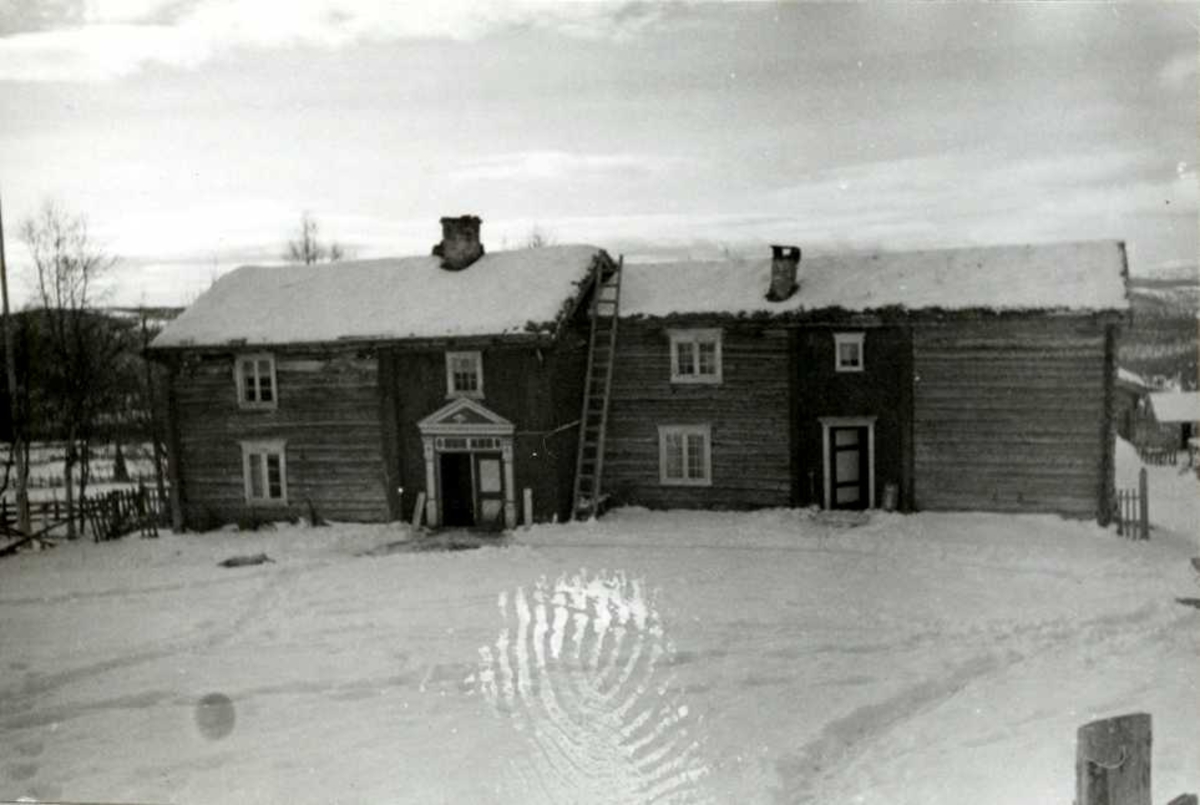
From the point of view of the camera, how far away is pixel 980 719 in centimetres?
892

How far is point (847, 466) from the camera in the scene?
1972 centimetres

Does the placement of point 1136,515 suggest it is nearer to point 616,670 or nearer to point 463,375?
point 616,670

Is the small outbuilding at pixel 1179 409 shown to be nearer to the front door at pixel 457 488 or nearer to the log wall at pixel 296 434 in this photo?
the front door at pixel 457 488

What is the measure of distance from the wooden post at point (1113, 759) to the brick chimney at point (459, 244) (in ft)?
57.2

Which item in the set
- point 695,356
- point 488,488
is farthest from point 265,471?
point 695,356

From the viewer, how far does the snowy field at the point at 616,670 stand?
844 cm

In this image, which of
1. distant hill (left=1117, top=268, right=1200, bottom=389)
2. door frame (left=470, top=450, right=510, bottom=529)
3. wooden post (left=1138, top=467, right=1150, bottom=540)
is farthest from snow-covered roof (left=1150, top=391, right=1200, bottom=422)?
door frame (left=470, top=450, right=510, bottom=529)

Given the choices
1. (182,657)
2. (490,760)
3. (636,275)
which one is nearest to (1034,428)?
(636,275)

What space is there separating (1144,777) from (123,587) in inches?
578

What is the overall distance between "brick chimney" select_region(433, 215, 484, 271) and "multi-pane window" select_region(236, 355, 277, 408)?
434 centimetres

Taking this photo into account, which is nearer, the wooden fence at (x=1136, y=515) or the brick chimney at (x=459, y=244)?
the wooden fence at (x=1136, y=515)

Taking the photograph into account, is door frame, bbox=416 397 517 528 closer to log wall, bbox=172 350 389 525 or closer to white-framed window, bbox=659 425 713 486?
log wall, bbox=172 350 389 525

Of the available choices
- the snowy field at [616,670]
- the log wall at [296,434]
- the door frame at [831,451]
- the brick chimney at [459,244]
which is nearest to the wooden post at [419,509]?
the log wall at [296,434]

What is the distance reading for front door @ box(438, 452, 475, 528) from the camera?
19.8m
